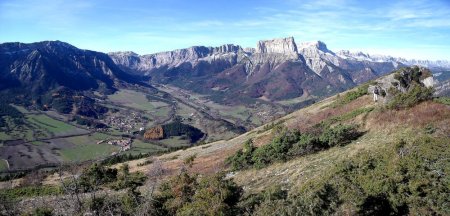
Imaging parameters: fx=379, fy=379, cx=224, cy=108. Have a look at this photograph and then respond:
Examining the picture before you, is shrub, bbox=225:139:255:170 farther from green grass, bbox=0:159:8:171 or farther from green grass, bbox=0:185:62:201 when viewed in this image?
green grass, bbox=0:159:8:171

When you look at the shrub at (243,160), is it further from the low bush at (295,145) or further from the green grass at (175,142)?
the green grass at (175,142)

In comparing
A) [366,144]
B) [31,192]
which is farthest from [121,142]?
[366,144]

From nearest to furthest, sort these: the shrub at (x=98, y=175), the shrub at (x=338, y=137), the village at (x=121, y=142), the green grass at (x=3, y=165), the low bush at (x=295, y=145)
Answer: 1. the shrub at (x=338, y=137)
2. the low bush at (x=295, y=145)
3. the shrub at (x=98, y=175)
4. the green grass at (x=3, y=165)
5. the village at (x=121, y=142)

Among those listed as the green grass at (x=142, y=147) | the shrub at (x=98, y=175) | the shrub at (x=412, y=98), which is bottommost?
the green grass at (x=142, y=147)

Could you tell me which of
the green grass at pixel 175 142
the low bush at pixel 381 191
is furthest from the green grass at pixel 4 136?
the low bush at pixel 381 191

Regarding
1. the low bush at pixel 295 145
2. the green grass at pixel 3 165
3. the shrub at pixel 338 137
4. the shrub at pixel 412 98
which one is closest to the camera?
the shrub at pixel 338 137

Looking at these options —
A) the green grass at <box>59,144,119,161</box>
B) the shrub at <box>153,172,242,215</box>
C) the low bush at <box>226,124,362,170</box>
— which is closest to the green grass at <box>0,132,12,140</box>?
the green grass at <box>59,144,119,161</box>

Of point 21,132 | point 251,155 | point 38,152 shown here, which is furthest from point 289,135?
point 21,132
